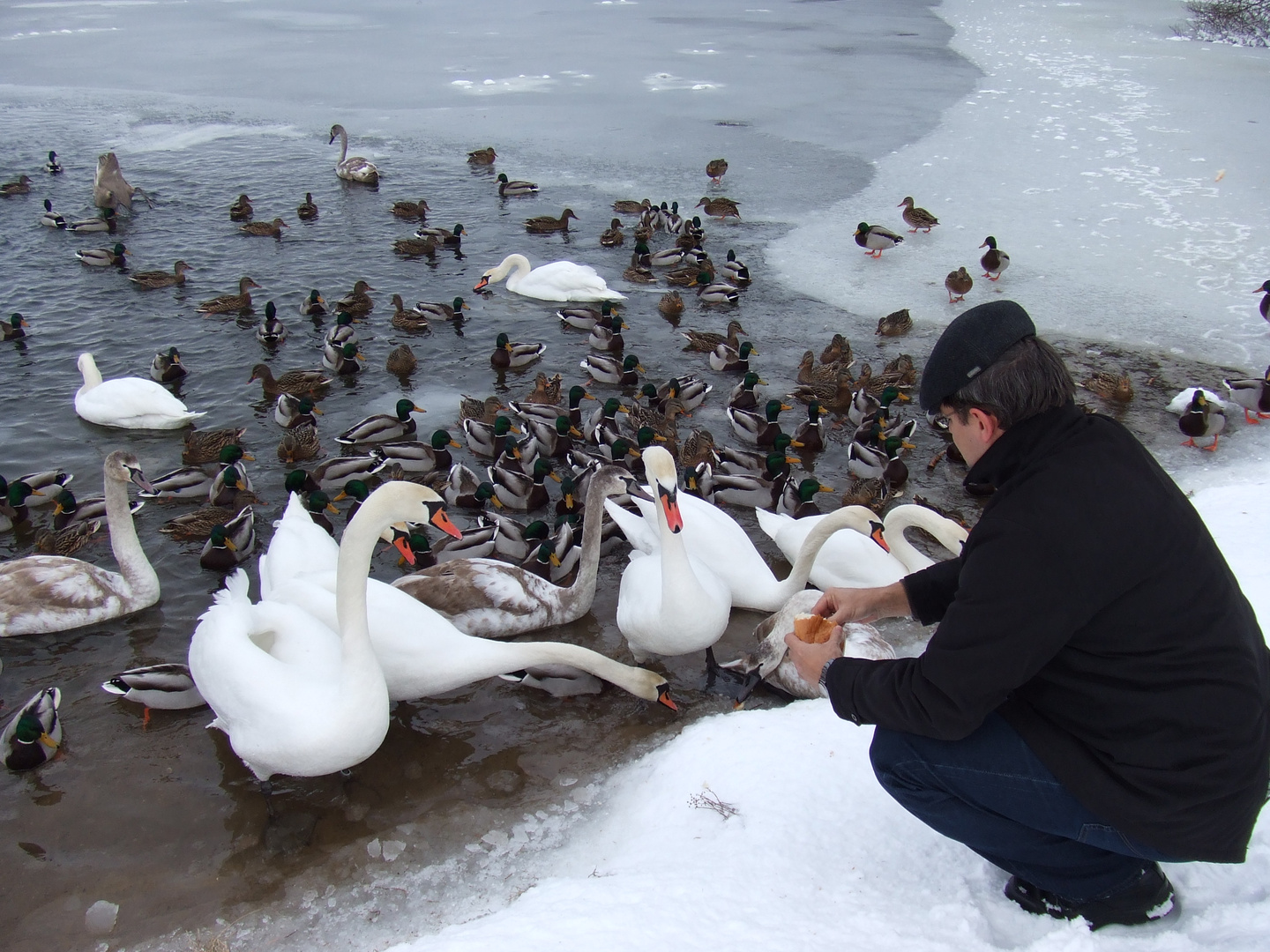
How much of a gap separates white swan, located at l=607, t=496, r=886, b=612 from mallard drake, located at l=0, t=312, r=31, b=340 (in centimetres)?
785

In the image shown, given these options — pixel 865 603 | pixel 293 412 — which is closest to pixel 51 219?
pixel 293 412

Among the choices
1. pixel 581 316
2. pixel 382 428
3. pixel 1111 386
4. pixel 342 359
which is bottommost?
pixel 382 428

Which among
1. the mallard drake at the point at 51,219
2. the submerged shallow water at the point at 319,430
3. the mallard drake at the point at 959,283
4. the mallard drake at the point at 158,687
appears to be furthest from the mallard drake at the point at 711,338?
the mallard drake at the point at 51,219

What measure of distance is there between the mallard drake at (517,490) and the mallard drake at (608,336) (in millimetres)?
2815

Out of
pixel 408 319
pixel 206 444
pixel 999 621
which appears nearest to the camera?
pixel 999 621

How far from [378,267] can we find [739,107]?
11.0 metres

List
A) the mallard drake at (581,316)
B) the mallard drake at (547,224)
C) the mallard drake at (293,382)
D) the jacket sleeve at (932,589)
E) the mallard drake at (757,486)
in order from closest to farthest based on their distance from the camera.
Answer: the jacket sleeve at (932,589) → the mallard drake at (757,486) → the mallard drake at (293,382) → the mallard drake at (581,316) → the mallard drake at (547,224)

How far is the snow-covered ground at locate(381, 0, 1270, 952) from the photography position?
111 inches

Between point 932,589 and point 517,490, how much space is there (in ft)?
16.3

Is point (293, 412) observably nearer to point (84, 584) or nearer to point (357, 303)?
point (357, 303)

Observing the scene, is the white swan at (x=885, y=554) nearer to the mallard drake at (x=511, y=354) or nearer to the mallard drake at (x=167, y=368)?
the mallard drake at (x=511, y=354)

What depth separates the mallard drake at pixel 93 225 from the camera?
512 inches

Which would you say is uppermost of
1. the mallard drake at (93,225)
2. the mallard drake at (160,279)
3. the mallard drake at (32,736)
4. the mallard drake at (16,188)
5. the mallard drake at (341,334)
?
the mallard drake at (16,188)

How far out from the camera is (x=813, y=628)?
3613 mm
